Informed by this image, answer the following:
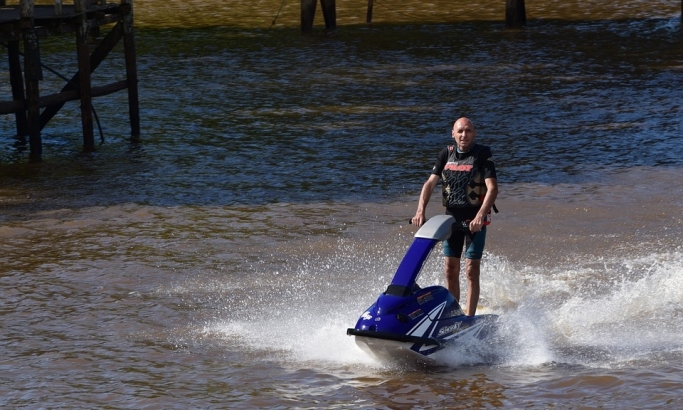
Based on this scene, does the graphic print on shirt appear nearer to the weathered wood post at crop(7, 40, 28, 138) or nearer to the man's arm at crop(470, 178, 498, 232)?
the man's arm at crop(470, 178, 498, 232)

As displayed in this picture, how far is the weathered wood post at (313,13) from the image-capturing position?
27.4 m

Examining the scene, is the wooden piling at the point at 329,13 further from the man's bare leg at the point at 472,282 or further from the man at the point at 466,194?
the man's bare leg at the point at 472,282

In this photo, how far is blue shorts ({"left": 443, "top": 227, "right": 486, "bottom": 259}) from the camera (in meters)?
8.53

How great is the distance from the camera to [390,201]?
13.6 meters

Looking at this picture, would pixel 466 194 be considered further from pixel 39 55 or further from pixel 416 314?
pixel 39 55

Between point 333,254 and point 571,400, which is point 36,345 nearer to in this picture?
point 333,254

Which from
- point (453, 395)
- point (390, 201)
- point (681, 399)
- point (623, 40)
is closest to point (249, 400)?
point (453, 395)

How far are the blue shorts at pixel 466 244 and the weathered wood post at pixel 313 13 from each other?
19464 millimetres

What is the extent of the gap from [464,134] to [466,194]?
44 cm

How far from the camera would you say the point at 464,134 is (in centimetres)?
839

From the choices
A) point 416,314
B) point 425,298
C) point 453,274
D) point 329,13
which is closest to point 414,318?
point 416,314

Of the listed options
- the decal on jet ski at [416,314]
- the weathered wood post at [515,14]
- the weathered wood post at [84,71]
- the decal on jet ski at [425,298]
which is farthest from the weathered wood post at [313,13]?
the decal on jet ski at [416,314]

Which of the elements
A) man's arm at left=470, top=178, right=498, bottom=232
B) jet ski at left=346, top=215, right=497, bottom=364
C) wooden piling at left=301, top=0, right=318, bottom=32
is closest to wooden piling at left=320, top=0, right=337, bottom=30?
wooden piling at left=301, top=0, right=318, bottom=32

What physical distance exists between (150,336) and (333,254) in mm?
2754
